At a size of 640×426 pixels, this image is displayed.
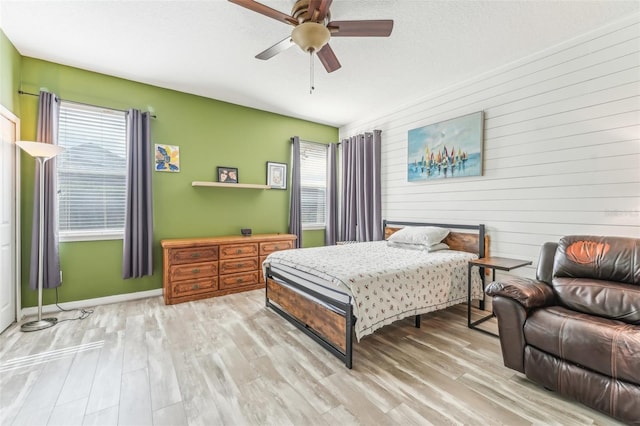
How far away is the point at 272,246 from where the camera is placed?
4355 millimetres

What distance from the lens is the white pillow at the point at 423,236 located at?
3492 mm

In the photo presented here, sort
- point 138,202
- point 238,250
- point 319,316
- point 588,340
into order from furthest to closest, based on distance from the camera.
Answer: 1. point 238,250
2. point 138,202
3. point 319,316
4. point 588,340

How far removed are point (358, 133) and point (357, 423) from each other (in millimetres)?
4601

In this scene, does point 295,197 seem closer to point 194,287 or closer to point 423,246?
point 194,287

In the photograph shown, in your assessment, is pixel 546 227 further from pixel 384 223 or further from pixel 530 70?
pixel 384 223

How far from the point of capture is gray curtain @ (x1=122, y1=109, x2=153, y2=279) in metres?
3.59

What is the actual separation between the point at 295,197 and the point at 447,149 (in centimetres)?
256

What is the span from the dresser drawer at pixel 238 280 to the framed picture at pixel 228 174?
1484 millimetres

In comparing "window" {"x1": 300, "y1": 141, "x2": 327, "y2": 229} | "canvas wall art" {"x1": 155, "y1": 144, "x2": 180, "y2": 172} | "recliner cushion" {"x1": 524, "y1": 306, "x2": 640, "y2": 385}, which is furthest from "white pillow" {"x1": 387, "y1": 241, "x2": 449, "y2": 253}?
"canvas wall art" {"x1": 155, "y1": 144, "x2": 180, "y2": 172}

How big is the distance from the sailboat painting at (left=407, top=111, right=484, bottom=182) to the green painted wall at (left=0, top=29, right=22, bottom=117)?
15.3ft

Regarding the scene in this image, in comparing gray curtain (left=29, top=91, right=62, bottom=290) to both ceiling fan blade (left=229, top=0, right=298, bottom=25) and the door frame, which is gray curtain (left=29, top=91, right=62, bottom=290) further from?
ceiling fan blade (left=229, top=0, right=298, bottom=25)

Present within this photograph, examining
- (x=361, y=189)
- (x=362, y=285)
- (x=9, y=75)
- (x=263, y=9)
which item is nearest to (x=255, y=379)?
(x=362, y=285)

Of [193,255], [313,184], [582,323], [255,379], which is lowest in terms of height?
[255,379]

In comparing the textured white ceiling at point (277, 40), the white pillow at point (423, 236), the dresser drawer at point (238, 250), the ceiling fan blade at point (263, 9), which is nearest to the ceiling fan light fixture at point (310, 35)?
the ceiling fan blade at point (263, 9)
